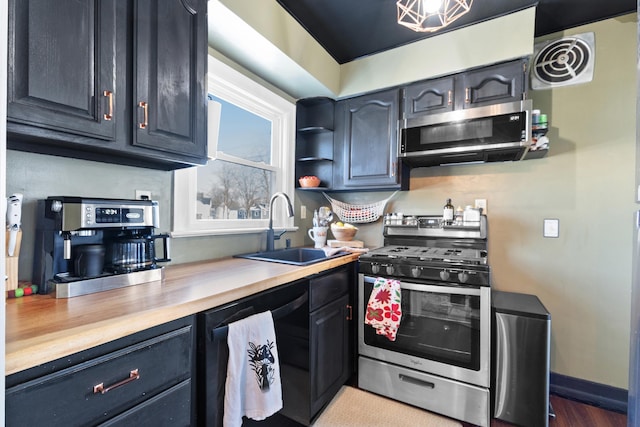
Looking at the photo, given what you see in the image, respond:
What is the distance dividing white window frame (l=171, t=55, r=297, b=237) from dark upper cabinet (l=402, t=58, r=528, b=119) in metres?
0.99

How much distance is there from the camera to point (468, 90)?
200 cm

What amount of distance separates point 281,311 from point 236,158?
120 cm

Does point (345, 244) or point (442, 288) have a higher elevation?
point (345, 244)

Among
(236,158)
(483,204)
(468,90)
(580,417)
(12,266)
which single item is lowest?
(580,417)

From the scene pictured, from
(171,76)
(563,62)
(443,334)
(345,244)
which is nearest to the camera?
(171,76)

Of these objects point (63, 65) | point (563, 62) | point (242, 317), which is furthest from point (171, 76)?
point (563, 62)

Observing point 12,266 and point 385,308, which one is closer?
point 12,266

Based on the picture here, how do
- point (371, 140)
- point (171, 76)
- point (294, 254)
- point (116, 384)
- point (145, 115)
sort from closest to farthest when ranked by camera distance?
point (116, 384), point (145, 115), point (171, 76), point (294, 254), point (371, 140)

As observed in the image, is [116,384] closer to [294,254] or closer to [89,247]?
[89,247]

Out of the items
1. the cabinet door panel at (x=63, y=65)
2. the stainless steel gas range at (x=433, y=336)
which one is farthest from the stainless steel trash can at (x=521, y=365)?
the cabinet door panel at (x=63, y=65)

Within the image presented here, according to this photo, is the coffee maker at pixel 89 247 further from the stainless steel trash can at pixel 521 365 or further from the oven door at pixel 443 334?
the stainless steel trash can at pixel 521 365

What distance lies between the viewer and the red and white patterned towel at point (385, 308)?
1.79 m

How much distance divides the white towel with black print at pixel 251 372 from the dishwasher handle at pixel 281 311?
0.08 feet

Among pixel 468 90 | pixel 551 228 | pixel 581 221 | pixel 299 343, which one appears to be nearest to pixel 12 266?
pixel 299 343
